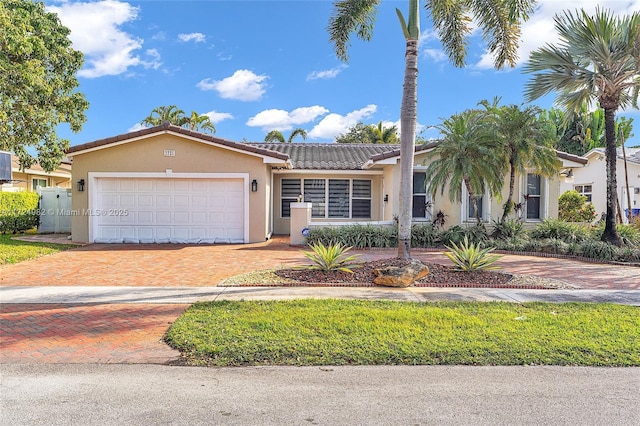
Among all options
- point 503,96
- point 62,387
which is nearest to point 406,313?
point 62,387

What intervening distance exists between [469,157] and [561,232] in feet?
14.2

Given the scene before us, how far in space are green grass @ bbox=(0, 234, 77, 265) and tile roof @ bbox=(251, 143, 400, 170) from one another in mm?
8905

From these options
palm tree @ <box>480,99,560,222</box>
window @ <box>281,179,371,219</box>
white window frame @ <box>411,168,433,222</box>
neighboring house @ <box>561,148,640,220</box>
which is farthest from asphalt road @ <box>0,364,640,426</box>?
neighboring house @ <box>561,148,640,220</box>

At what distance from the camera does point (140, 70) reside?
18.2 meters

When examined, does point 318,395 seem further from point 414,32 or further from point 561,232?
point 561,232

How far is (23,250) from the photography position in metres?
12.2

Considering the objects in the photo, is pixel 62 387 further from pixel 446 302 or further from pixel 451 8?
pixel 451 8

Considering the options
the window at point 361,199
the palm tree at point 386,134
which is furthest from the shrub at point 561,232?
the palm tree at point 386,134

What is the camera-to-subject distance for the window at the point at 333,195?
18.2 metres

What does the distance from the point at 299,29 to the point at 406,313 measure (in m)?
12.1

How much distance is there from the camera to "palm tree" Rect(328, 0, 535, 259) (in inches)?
368

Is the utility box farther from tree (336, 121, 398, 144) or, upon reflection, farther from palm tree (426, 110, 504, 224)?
tree (336, 121, 398, 144)

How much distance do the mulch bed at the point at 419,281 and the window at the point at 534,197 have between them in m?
9.12

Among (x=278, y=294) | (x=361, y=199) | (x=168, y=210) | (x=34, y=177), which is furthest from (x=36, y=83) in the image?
(x=34, y=177)
